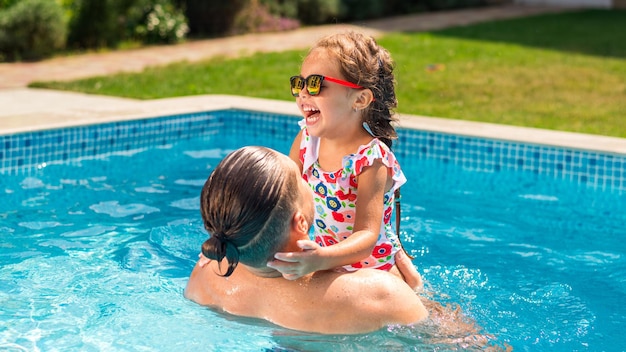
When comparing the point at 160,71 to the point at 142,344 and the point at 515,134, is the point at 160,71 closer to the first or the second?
the point at 515,134

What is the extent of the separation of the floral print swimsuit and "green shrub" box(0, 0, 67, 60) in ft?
30.1

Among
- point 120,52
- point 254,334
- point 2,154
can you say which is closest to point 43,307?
point 254,334

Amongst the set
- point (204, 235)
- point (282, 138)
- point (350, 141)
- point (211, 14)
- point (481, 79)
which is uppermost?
point (350, 141)

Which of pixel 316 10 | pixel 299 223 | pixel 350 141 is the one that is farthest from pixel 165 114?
pixel 316 10

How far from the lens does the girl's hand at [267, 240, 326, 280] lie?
3125mm

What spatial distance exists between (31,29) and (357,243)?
997 centimetres

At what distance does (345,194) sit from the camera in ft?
12.4

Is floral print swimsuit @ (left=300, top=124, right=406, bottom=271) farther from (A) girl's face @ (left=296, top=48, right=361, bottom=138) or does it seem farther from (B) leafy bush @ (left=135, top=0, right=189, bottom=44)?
(B) leafy bush @ (left=135, top=0, right=189, bottom=44)

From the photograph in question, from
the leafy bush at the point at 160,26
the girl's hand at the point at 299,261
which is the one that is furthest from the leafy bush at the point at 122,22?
the girl's hand at the point at 299,261

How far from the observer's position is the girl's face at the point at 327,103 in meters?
3.62

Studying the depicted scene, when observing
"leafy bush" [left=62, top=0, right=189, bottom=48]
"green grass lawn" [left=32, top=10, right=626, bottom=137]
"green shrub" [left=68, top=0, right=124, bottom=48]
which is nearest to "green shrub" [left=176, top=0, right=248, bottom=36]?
"leafy bush" [left=62, top=0, right=189, bottom=48]

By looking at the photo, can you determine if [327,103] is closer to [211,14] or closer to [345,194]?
[345,194]

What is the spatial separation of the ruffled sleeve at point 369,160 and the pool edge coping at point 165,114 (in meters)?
3.43

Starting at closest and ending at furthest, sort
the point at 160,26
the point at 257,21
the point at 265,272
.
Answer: the point at 265,272 → the point at 160,26 → the point at 257,21
